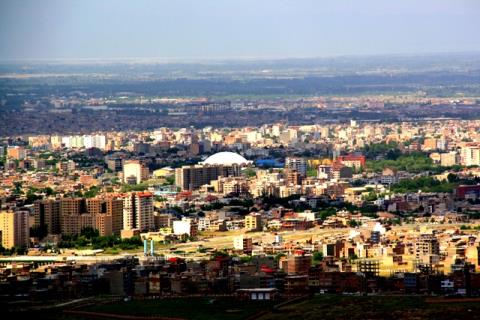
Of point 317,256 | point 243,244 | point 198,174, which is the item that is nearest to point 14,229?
point 243,244

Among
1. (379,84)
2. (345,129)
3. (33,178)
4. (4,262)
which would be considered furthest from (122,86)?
(4,262)

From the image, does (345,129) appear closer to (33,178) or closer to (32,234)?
(33,178)

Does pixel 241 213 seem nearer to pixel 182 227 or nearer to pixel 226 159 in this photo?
pixel 182 227

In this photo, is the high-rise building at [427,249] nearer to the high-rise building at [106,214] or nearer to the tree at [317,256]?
the tree at [317,256]

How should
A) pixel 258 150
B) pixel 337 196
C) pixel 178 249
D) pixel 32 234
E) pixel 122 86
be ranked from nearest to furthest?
1. pixel 178 249
2. pixel 32 234
3. pixel 337 196
4. pixel 258 150
5. pixel 122 86

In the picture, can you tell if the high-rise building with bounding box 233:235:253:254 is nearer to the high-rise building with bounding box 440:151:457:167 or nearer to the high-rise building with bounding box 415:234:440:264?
the high-rise building with bounding box 415:234:440:264

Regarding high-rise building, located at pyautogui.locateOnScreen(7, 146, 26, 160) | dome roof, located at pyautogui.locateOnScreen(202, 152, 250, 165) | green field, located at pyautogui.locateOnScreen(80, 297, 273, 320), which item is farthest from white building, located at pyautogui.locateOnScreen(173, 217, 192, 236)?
high-rise building, located at pyautogui.locateOnScreen(7, 146, 26, 160)
